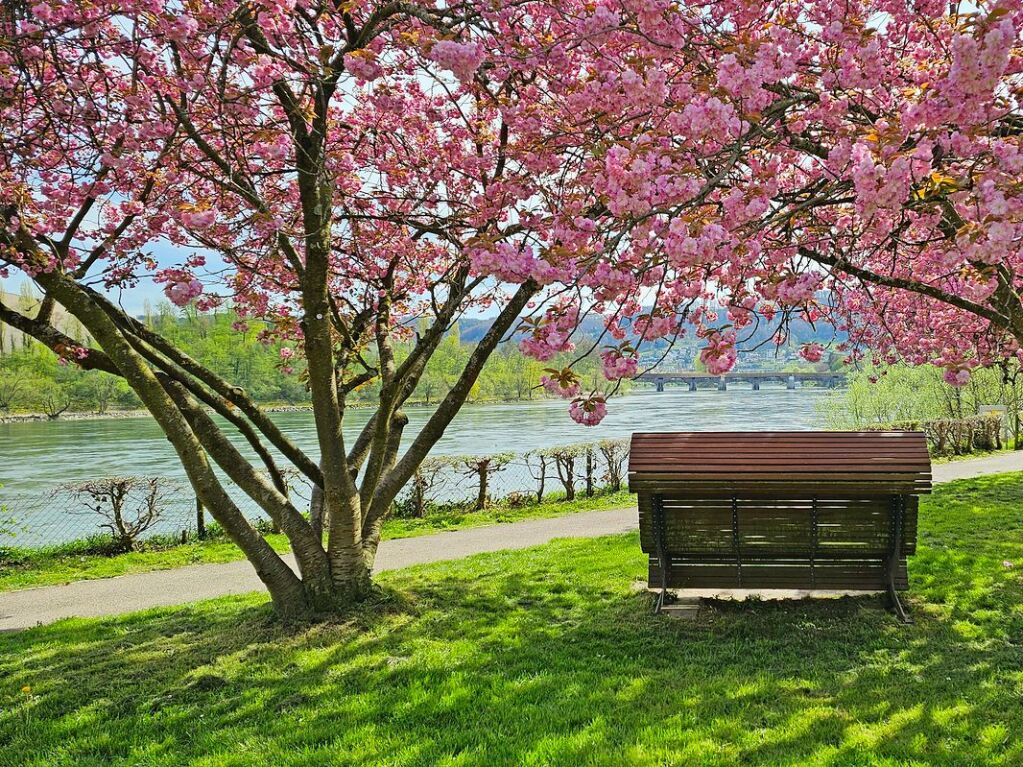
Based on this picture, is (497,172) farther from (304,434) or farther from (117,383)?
(117,383)

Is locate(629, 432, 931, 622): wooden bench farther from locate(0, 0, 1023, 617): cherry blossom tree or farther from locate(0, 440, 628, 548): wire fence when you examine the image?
locate(0, 440, 628, 548): wire fence

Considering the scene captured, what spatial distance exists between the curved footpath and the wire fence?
1.95 m

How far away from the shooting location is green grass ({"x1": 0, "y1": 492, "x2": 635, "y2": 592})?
8.21 meters

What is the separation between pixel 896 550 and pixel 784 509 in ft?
2.22

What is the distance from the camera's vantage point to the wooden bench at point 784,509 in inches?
162

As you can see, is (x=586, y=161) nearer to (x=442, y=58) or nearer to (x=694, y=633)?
(x=442, y=58)

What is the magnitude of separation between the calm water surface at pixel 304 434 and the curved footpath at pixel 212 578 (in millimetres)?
7119

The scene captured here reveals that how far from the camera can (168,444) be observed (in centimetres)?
2895

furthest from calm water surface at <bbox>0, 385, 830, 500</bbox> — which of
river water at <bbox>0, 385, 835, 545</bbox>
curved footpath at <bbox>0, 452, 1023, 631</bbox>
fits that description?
curved footpath at <bbox>0, 452, 1023, 631</bbox>

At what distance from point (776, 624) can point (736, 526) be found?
64 cm

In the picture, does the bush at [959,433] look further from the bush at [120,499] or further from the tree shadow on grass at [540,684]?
the bush at [120,499]

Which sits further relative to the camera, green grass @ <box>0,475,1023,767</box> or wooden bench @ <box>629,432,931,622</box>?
wooden bench @ <box>629,432,931,622</box>

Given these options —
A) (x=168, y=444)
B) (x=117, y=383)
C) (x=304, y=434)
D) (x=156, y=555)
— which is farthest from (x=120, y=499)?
(x=117, y=383)

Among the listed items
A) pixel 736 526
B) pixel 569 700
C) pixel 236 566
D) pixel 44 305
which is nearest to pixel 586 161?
pixel 736 526
